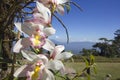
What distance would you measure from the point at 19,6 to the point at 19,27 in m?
0.08

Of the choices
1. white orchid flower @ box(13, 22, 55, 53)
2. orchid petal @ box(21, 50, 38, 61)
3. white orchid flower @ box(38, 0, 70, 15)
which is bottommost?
orchid petal @ box(21, 50, 38, 61)

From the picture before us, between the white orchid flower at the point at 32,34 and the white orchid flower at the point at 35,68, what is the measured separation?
0.04 feet

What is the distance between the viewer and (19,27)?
47 cm

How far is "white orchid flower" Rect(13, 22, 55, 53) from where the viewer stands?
47cm

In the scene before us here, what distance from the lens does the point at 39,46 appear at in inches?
18.5

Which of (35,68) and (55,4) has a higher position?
(55,4)

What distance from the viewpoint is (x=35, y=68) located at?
49 cm

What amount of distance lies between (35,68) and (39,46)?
0.04 m

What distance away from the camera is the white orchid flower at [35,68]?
1.57 ft

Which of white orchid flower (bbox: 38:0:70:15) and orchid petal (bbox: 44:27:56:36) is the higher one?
white orchid flower (bbox: 38:0:70:15)

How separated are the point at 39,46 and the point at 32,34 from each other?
0.12 feet

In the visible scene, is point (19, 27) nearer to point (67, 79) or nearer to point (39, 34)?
point (39, 34)

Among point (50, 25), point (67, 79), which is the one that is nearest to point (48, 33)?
point (50, 25)

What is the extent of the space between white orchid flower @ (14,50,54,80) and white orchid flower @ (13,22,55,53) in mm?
12
